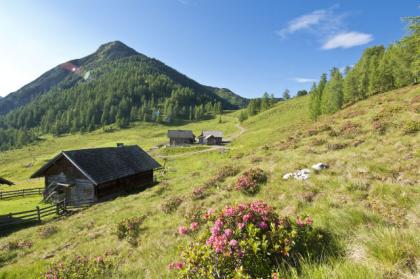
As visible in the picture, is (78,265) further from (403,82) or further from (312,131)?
(403,82)

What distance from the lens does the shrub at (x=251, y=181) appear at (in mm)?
11614

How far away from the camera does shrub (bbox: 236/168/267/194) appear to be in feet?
38.1

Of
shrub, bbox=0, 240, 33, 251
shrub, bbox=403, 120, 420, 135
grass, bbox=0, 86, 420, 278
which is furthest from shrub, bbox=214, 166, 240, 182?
shrub, bbox=0, 240, 33, 251

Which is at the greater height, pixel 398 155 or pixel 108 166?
pixel 398 155

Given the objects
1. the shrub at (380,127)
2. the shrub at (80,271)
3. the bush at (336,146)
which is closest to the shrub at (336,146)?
the bush at (336,146)

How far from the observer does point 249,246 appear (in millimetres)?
3846

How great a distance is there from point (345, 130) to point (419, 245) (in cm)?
2112

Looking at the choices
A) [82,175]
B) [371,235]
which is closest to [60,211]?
[82,175]

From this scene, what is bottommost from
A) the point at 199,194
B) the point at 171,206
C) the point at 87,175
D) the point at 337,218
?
the point at 87,175

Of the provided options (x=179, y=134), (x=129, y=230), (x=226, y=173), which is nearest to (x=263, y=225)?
(x=129, y=230)

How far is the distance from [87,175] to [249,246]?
90.0 ft

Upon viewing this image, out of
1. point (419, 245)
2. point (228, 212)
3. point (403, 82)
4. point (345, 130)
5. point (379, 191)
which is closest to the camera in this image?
point (419, 245)

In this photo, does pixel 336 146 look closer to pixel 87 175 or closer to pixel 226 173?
pixel 226 173

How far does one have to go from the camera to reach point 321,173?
36.5 feet
